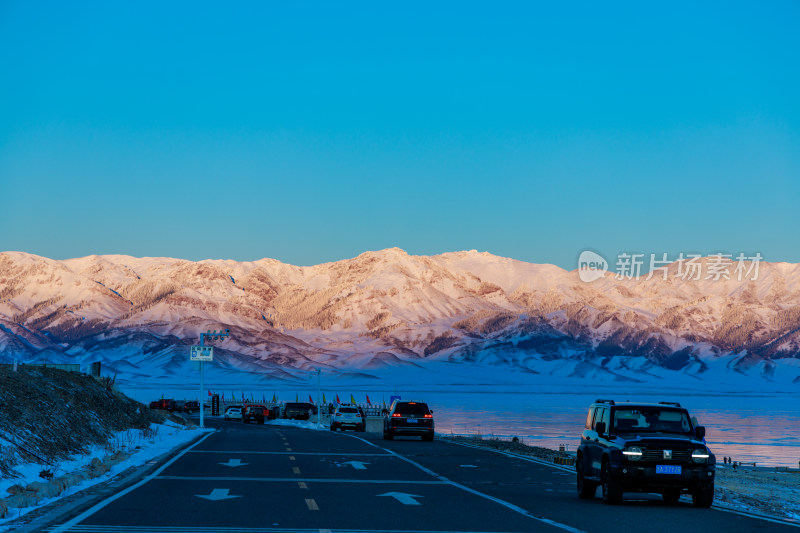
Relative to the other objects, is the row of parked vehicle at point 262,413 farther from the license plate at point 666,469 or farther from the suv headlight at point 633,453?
the license plate at point 666,469

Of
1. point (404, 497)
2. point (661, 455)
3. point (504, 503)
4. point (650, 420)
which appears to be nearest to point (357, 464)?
point (404, 497)

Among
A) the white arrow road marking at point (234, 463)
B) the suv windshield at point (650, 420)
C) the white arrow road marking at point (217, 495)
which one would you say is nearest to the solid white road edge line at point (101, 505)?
the white arrow road marking at point (217, 495)

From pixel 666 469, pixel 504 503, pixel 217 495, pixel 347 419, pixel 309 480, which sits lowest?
pixel 347 419

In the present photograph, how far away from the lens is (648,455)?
18.4 meters

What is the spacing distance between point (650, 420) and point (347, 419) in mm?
47197

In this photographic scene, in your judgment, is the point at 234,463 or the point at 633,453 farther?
the point at 234,463

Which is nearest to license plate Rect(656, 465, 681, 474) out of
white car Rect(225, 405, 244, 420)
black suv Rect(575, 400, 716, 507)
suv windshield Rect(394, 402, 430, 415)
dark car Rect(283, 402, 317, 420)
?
black suv Rect(575, 400, 716, 507)

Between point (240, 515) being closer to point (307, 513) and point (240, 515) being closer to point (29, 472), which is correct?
point (307, 513)

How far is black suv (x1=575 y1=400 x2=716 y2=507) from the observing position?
1838 cm

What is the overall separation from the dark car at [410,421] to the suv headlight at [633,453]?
2759 centimetres

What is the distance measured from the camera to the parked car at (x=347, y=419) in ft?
215

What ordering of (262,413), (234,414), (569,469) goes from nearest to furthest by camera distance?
(569,469), (262,413), (234,414)

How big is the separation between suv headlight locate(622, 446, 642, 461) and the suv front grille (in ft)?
0.28

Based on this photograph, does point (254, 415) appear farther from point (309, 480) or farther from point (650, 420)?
point (650, 420)
